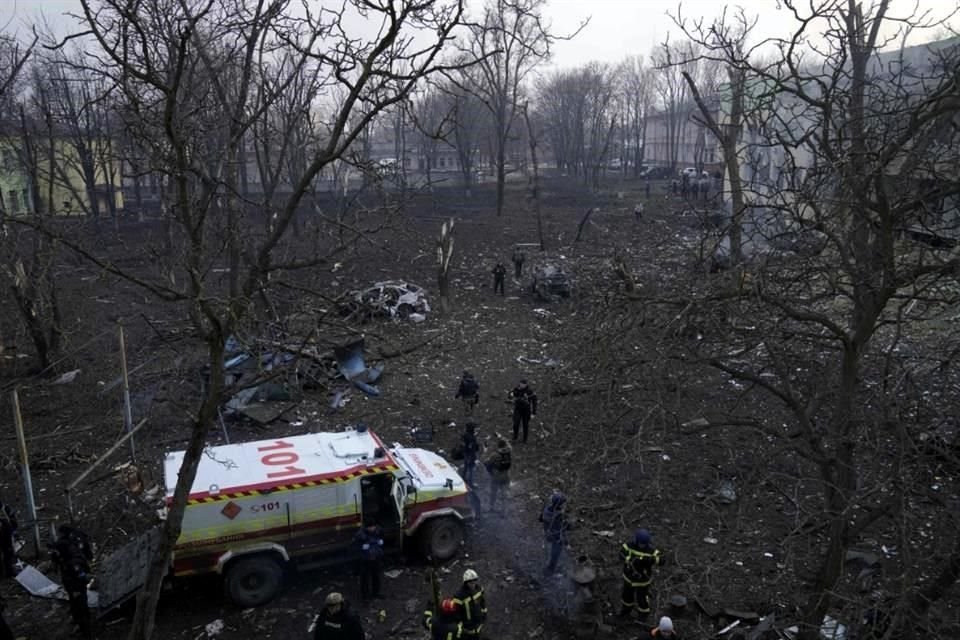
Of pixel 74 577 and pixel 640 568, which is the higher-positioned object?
pixel 74 577

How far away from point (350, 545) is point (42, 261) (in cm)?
979

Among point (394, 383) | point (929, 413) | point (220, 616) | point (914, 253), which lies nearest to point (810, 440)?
point (929, 413)

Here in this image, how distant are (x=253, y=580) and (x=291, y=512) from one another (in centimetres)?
84

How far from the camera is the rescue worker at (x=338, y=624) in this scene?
20.1ft

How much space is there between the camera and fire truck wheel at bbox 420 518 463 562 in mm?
8320

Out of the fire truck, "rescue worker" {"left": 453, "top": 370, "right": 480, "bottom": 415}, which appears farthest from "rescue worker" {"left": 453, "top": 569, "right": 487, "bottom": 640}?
"rescue worker" {"left": 453, "top": 370, "right": 480, "bottom": 415}

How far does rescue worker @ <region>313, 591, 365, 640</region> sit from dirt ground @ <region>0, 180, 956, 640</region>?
3.78 ft

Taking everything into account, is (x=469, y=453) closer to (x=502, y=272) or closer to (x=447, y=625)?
(x=447, y=625)

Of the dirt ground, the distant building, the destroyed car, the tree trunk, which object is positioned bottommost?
the dirt ground

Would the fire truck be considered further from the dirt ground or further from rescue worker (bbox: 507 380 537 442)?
rescue worker (bbox: 507 380 537 442)

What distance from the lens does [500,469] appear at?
10250 millimetres

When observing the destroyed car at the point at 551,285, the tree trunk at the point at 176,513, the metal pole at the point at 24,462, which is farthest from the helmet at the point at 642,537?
the destroyed car at the point at 551,285

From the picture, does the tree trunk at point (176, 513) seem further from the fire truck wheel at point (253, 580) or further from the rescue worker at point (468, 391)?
the rescue worker at point (468, 391)

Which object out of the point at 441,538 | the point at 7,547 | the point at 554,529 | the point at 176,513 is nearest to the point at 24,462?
the point at 7,547
